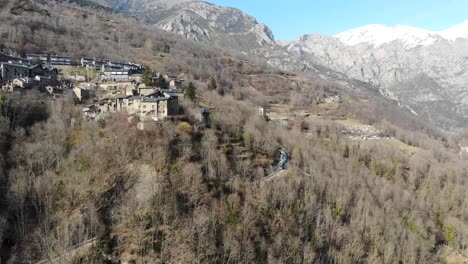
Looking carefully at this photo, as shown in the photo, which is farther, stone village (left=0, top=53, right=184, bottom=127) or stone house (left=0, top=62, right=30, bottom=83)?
stone house (left=0, top=62, right=30, bottom=83)

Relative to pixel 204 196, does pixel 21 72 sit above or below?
above

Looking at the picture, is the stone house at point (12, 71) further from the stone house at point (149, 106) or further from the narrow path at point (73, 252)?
the narrow path at point (73, 252)

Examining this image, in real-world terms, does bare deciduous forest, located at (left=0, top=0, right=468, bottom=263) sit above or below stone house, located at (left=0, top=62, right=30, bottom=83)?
below

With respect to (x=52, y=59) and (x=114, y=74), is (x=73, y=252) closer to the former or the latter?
(x=114, y=74)

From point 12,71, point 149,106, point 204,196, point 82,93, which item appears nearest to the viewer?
point 204,196

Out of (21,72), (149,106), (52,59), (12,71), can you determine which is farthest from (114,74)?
(149,106)

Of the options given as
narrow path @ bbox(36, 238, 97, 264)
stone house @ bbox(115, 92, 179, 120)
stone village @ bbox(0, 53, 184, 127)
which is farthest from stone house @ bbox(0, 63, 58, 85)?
narrow path @ bbox(36, 238, 97, 264)

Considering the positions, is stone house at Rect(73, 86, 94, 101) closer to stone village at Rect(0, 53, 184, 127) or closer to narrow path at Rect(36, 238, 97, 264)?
stone village at Rect(0, 53, 184, 127)

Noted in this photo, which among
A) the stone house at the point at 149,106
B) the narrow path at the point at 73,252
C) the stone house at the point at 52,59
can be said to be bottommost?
the narrow path at the point at 73,252

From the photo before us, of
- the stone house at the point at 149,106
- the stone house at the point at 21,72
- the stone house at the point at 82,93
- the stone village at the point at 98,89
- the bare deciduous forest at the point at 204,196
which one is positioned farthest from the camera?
the stone house at the point at 82,93

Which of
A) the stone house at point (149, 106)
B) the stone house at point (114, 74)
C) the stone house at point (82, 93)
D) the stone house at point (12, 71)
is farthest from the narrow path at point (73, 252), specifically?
the stone house at point (114, 74)
